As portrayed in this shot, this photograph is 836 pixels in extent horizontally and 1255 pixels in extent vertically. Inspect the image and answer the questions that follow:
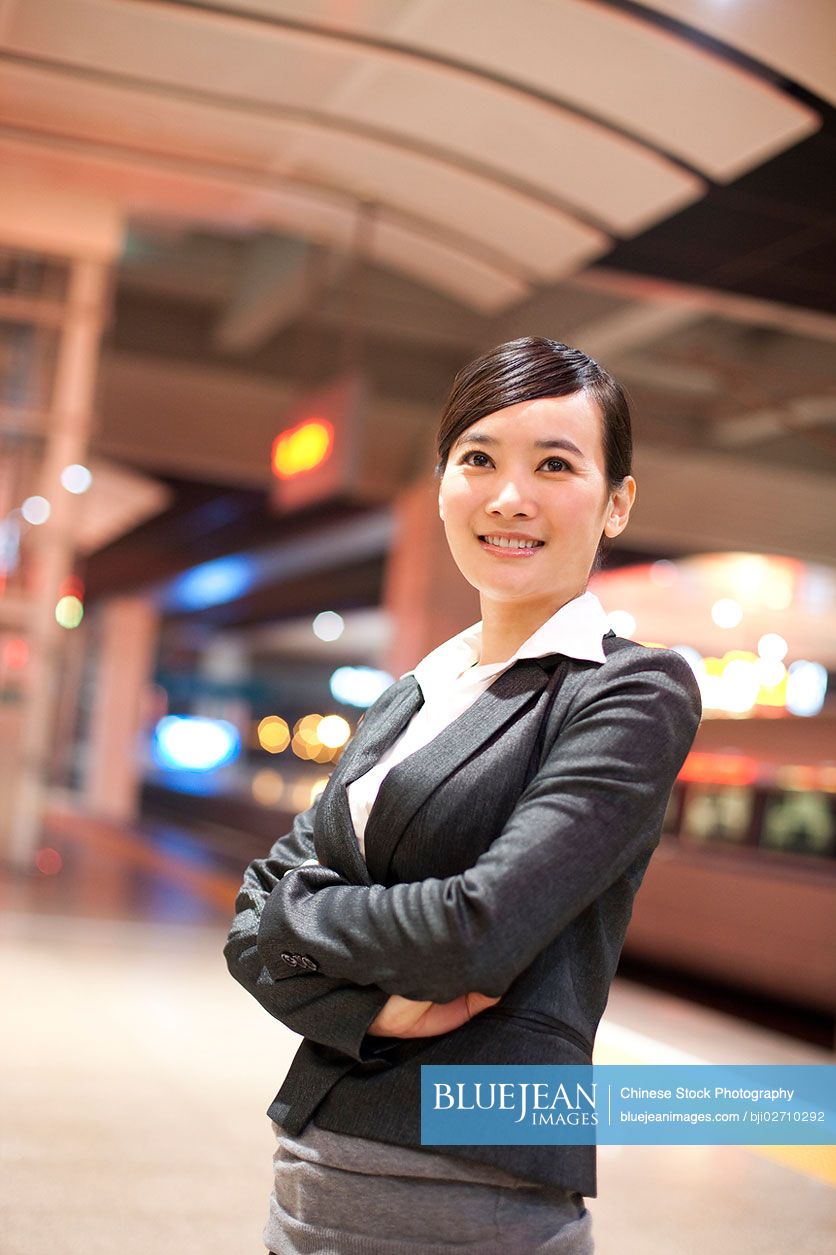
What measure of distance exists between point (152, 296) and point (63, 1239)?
10313 millimetres

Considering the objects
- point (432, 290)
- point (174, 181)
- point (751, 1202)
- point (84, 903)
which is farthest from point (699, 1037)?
point (432, 290)

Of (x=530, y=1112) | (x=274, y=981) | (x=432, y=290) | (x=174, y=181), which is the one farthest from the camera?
(x=432, y=290)

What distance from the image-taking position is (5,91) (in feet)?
25.1

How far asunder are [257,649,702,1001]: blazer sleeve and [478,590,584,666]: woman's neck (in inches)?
6.1

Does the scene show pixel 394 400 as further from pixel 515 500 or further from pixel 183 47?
pixel 515 500

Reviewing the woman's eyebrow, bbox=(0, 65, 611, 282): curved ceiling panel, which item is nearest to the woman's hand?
the woman's eyebrow

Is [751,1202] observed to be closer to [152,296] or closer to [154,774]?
[152,296]

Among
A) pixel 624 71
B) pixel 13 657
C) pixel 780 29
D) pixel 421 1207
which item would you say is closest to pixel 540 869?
pixel 421 1207

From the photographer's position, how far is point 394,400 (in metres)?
12.7

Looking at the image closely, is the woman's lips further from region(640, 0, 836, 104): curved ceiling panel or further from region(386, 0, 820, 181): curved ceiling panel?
region(386, 0, 820, 181): curved ceiling panel

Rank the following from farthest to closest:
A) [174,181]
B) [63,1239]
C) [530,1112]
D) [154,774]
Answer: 1. [154,774]
2. [174,181]
3. [63,1239]
4. [530,1112]

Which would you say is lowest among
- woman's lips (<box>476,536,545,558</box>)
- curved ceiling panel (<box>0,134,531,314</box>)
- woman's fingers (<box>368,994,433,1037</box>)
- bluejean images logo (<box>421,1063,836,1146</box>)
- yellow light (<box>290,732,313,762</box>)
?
bluejean images logo (<box>421,1063,836,1146</box>)

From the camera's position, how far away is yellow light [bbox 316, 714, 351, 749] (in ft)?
120

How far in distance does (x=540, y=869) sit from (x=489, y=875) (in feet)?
0.16
